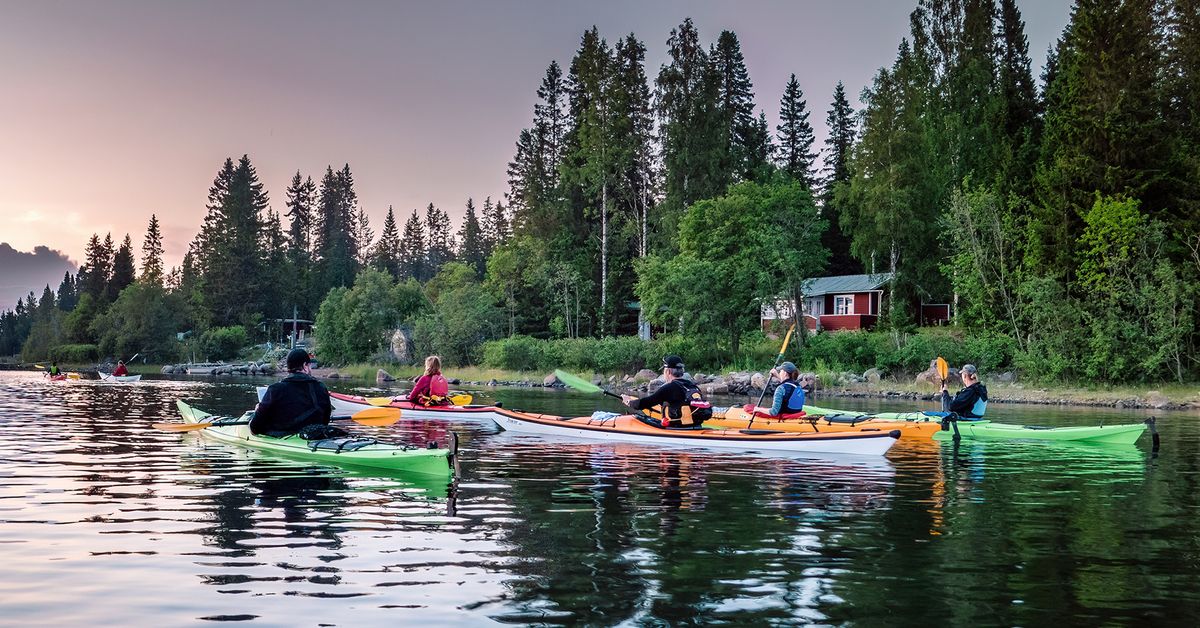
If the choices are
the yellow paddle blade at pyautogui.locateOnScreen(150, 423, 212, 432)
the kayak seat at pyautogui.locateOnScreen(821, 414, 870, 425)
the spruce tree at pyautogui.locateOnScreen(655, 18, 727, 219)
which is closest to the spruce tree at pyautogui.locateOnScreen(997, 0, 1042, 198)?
the spruce tree at pyautogui.locateOnScreen(655, 18, 727, 219)

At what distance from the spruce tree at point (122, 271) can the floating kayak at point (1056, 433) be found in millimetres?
94998

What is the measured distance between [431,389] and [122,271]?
292 ft

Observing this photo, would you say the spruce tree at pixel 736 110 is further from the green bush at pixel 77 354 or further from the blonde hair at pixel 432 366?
the green bush at pixel 77 354

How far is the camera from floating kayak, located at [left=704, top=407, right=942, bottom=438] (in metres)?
15.7

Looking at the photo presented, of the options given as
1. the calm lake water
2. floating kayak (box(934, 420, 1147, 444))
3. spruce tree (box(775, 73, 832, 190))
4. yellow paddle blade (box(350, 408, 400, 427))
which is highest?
spruce tree (box(775, 73, 832, 190))

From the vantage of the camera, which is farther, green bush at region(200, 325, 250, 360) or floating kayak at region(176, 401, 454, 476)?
green bush at region(200, 325, 250, 360)

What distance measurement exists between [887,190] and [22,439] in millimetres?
38537

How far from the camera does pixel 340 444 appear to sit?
12.0 meters

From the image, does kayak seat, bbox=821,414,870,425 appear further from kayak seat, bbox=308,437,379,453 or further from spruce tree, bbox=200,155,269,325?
spruce tree, bbox=200,155,269,325

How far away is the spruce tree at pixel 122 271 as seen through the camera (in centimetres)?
9594

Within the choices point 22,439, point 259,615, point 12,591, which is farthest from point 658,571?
point 22,439

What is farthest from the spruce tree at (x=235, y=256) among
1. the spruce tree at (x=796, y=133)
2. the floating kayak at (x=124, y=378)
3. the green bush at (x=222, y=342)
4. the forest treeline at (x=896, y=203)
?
the spruce tree at (x=796, y=133)

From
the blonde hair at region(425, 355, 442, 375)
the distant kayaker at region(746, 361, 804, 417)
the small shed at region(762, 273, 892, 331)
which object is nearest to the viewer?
the distant kayaker at region(746, 361, 804, 417)

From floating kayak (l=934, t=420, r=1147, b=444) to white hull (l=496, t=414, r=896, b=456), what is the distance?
11.8 feet
